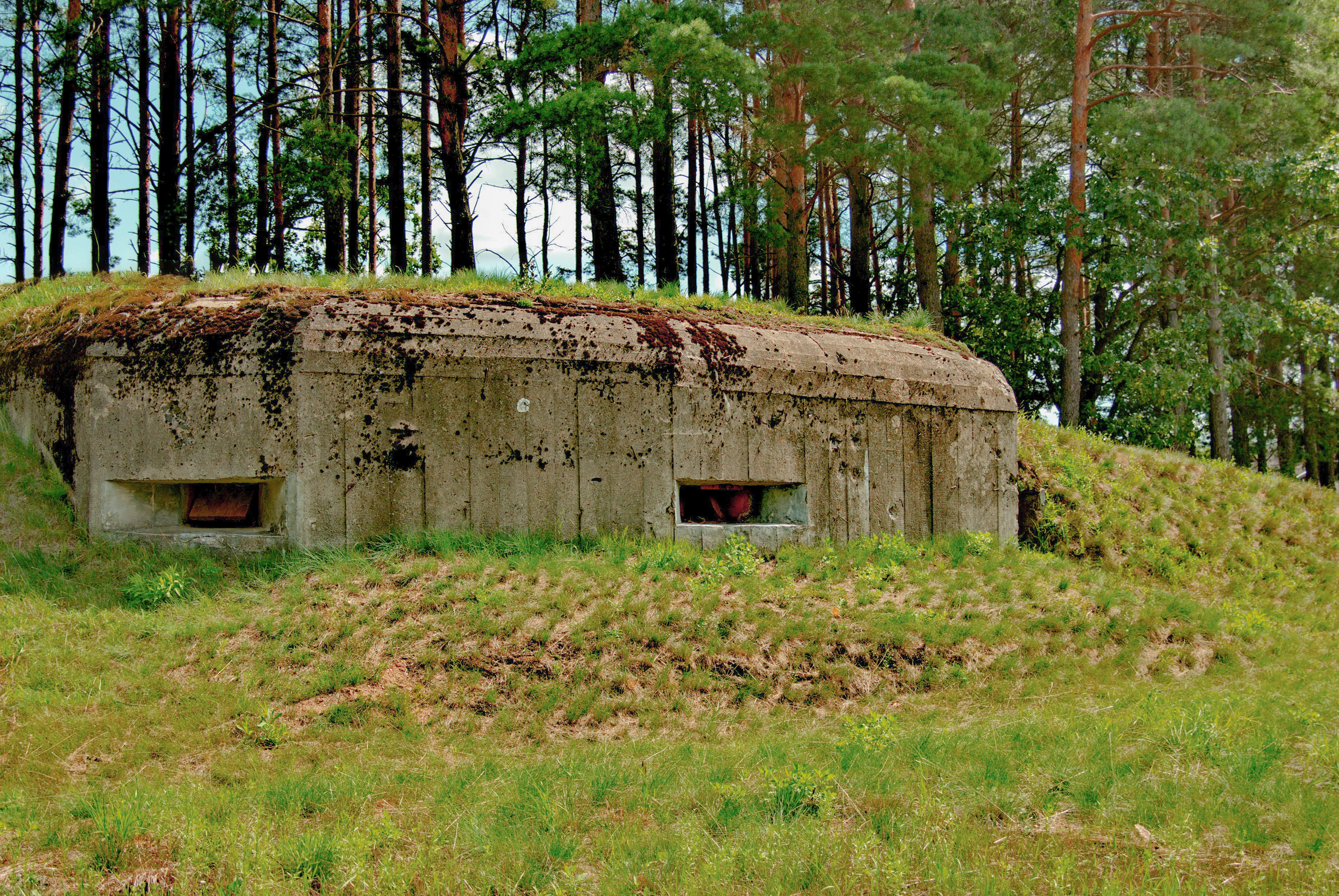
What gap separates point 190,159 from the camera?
13789mm

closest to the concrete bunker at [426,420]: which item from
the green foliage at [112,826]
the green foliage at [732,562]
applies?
the green foliage at [732,562]

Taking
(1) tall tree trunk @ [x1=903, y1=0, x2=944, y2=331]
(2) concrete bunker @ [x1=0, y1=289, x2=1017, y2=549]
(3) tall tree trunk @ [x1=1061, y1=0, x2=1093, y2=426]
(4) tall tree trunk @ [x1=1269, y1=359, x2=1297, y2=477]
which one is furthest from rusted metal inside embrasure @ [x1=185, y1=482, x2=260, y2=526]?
(4) tall tree trunk @ [x1=1269, y1=359, x2=1297, y2=477]

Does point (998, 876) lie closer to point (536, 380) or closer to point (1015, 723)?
point (1015, 723)

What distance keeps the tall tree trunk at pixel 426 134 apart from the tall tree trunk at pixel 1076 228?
37.4 feet

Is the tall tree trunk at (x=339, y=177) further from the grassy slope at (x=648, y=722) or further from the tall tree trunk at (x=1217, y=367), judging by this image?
the tall tree trunk at (x=1217, y=367)

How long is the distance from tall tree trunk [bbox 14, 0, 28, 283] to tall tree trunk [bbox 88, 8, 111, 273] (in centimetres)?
343

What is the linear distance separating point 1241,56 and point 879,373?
13.5 metres

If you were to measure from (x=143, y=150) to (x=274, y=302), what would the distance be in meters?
12.3

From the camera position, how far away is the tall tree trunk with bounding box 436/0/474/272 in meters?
12.0

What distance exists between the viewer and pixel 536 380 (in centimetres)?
668

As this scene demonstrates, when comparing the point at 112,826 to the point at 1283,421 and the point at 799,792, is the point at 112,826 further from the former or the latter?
the point at 1283,421

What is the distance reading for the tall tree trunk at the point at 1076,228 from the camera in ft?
50.8

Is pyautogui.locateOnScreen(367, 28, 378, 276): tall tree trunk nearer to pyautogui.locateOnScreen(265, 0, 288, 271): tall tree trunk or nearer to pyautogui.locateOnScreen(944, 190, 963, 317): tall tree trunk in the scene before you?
pyautogui.locateOnScreen(265, 0, 288, 271): tall tree trunk

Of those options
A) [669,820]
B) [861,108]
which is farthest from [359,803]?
[861,108]
